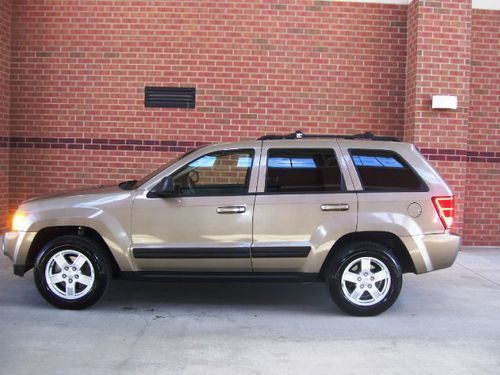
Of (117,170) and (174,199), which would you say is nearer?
(174,199)

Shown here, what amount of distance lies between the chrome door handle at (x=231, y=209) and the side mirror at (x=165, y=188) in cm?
50

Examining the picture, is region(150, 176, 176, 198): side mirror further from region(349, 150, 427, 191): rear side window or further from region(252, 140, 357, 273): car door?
region(349, 150, 427, 191): rear side window

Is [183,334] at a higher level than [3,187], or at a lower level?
lower

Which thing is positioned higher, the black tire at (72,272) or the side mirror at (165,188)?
the side mirror at (165,188)

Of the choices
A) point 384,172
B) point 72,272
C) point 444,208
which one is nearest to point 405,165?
point 384,172

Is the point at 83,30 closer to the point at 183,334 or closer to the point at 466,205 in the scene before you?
the point at 183,334

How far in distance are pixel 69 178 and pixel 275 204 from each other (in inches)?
209

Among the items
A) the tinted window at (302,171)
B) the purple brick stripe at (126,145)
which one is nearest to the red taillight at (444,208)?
the tinted window at (302,171)

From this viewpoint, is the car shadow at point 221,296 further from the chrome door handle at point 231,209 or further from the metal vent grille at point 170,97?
the metal vent grille at point 170,97

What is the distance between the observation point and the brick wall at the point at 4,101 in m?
9.62

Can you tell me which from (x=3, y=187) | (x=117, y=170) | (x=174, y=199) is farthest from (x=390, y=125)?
(x=3, y=187)

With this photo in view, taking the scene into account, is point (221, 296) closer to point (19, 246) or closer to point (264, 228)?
point (264, 228)

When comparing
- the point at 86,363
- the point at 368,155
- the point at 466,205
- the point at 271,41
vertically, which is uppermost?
the point at 271,41

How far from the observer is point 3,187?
9859mm
